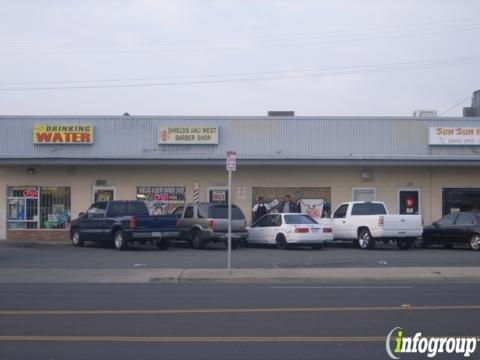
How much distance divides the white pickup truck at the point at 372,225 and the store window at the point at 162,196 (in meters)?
7.79

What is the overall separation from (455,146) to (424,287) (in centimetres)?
1951

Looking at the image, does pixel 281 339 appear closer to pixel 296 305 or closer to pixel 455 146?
pixel 296 305

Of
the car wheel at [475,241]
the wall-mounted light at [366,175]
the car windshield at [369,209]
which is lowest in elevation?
the car wheel at [475,241]

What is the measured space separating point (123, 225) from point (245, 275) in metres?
10.3

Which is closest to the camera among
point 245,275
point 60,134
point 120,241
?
point 245,275

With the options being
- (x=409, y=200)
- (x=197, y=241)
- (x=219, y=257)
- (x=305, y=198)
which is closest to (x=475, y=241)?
(x=409, y=200)

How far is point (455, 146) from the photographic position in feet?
117

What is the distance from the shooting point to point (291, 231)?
29.2 meters

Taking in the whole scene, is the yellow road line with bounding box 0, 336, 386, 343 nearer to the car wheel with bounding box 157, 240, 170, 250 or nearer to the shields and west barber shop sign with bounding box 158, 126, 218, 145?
the car wheel with bounding box 157, 240, 170, 250

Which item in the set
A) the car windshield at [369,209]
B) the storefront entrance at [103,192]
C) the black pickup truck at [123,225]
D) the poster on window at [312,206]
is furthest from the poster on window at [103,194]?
the car windshield at [369,209]

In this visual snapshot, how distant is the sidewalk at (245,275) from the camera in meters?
19.1

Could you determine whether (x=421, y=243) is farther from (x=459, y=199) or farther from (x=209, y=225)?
(x=209, y=225)

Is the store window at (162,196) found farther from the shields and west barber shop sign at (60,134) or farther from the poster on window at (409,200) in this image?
the poster on window at (409,200)

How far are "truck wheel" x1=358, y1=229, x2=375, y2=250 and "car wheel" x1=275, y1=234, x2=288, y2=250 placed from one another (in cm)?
292
